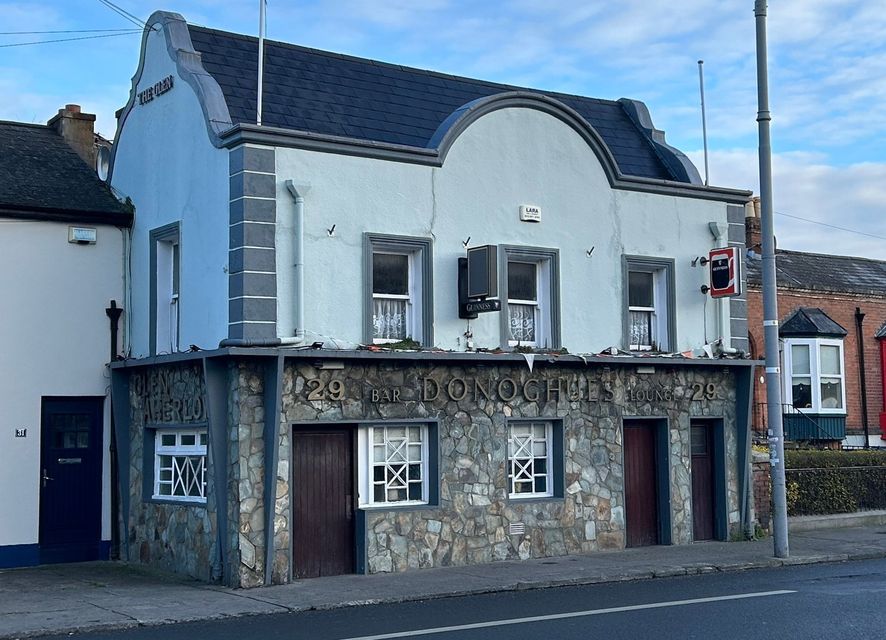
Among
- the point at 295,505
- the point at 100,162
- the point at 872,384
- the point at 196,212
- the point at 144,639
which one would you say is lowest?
the point at 144,639

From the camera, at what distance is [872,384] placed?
30703 millimetres

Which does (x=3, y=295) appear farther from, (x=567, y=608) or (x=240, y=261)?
(x=567, y=608)

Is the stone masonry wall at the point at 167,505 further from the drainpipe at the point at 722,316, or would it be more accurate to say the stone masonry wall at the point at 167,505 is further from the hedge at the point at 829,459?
the hedge at the point at 829,459

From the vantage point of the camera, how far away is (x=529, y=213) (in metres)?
18.2

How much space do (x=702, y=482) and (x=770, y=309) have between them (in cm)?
384

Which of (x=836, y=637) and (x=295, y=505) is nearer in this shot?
(x=836, y=637)

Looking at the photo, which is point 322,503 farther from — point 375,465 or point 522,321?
point 522,321

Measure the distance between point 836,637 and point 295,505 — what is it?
7.64 meters

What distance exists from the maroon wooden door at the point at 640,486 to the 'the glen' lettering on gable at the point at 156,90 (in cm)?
888

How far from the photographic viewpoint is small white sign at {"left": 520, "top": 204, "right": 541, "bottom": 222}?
1816 centimetres

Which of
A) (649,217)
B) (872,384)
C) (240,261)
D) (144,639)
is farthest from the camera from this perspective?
(872,384)

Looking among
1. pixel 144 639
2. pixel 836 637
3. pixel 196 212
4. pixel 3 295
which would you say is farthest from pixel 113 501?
pixel 836 637

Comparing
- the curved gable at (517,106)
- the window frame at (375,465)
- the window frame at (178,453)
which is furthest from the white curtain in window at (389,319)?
the window frame at (178,453)

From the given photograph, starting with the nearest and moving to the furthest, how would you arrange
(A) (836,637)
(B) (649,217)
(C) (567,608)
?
(A) (836,637) < (C) (567,608) < (B) (649,217)
